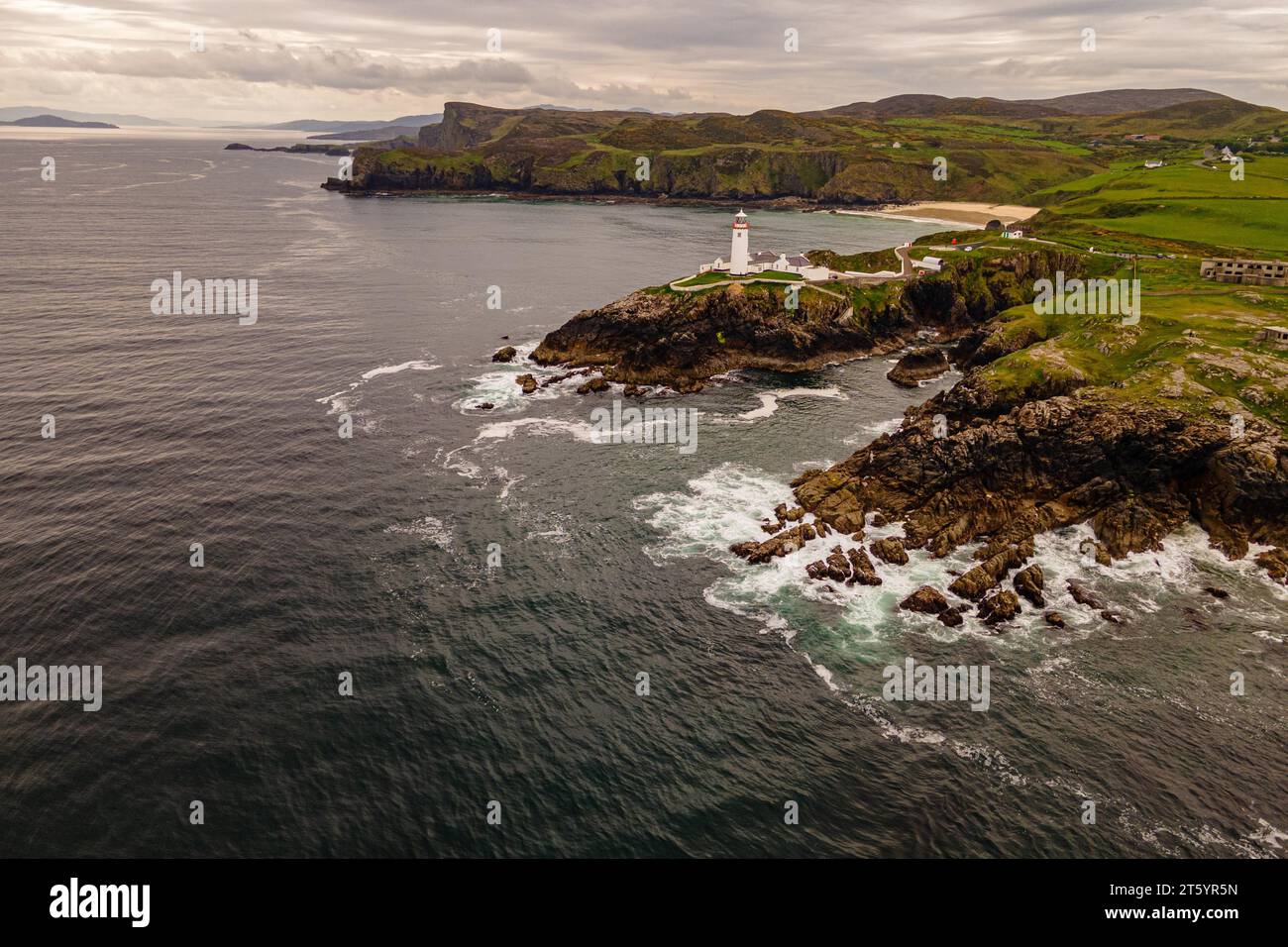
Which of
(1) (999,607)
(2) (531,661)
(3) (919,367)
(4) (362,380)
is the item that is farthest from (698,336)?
(2) (531,661)

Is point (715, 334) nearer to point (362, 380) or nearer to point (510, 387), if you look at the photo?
point (510, 387)

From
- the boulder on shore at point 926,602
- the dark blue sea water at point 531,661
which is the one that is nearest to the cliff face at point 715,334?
the dark blue sea water at point 531,661

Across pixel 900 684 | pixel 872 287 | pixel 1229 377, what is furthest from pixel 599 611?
pixel 872 287

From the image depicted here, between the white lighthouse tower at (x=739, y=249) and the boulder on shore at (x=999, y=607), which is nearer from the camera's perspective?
the boulder on shore at (x=999, y=607)

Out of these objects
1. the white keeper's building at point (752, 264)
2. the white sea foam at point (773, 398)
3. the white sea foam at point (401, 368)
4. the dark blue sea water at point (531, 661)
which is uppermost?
the white keeper's building at point (752, 264)

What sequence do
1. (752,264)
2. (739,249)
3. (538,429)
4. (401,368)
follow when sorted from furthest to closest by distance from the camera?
(752,264)
(739,249)
(401,368)
(538,429)

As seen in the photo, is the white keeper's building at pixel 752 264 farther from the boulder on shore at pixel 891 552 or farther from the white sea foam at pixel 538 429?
the boulder on shore at pixel 891 552

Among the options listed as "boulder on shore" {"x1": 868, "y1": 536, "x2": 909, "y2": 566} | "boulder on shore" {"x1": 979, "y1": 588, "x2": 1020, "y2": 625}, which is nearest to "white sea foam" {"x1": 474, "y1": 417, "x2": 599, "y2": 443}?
"boulder on shore" {"x1": 868, "y1": 536, "x2": 909, "y2": 566}
